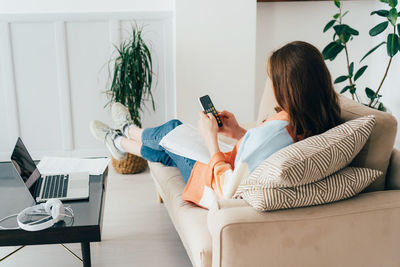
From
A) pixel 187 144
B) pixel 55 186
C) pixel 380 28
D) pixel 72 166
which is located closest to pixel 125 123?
pixel 72 166

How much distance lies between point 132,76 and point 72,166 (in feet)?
3.32

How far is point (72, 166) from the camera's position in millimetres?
2107

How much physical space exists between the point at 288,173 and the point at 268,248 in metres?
0.22

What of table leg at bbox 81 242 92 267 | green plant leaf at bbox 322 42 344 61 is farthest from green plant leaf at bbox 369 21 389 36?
table leg at bbox 81 242 92 267

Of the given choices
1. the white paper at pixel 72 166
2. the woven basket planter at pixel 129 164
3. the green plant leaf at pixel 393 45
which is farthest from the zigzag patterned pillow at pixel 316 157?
the woven basket planter at pixel 129 164

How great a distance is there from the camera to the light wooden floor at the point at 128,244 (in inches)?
80.3

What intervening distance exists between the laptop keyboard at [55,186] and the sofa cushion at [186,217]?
45 centimetres

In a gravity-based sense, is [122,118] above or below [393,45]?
below

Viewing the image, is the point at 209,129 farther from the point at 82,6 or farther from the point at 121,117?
the point at 82,6

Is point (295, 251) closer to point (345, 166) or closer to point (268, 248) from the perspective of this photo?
point (268, 248)

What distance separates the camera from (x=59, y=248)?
2135mm

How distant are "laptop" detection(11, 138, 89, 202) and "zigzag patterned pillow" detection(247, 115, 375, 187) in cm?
75

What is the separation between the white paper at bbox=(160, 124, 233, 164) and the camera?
6.40 ft

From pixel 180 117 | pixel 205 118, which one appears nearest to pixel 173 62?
pixel 180 117
